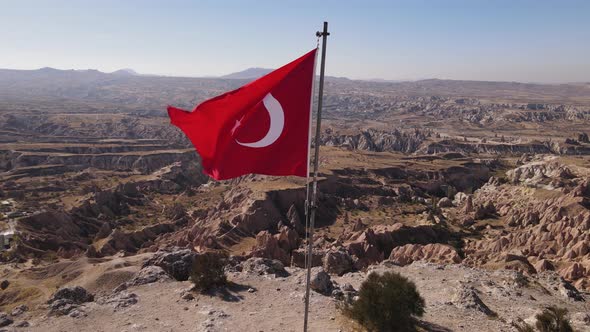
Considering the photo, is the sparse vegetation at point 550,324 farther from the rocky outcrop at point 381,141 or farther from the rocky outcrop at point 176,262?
the rocky outcrop at point 381,141

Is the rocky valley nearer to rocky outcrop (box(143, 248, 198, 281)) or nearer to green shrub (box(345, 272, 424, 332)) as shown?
rocky outcrop (box(143, 248, 198, 281))

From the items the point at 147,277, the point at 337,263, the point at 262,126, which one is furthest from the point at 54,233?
the point at 262,126

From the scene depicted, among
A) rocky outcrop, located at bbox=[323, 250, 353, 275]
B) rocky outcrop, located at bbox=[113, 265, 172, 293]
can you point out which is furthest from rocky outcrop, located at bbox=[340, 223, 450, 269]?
rocky outcrop, located at bbox=[113, 265, 172, 293]

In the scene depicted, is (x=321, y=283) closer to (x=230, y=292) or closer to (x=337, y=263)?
(x=230, y=292)

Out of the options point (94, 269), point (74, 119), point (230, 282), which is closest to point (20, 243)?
point (94, 269)

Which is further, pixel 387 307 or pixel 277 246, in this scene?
pixel 277 246

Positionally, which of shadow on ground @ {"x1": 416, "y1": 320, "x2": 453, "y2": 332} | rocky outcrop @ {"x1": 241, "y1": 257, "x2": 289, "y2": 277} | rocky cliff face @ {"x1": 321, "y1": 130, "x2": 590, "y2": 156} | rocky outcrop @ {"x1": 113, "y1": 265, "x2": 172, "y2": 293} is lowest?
rocky cliff face @ {"x1": 321, "y1": 130, "x2": 590, "y2": 156}

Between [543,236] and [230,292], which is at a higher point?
[230,292]

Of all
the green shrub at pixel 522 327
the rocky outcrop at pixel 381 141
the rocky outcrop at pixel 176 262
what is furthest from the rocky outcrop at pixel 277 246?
the rocky outcrop at pixel 381 141
